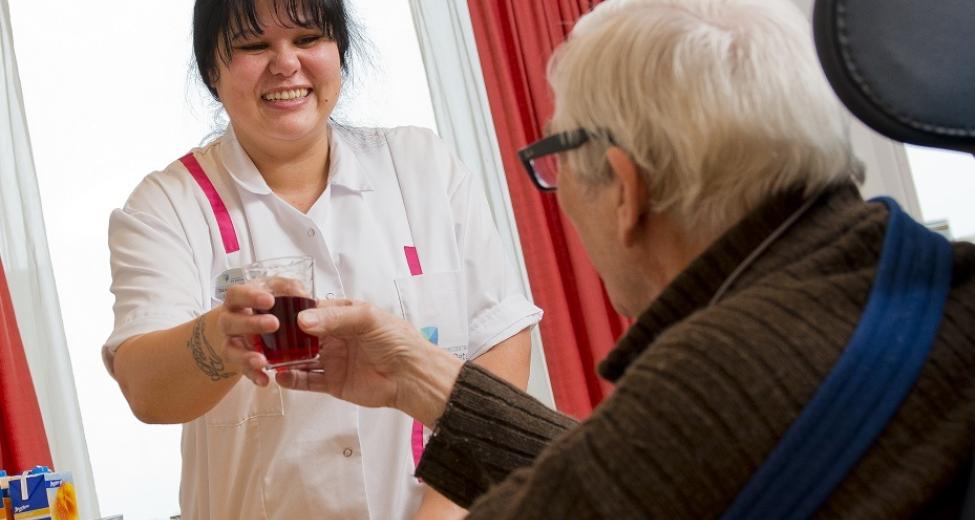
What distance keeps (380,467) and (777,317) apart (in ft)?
3.66

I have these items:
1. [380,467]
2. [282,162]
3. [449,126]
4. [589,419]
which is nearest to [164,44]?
[449,126]

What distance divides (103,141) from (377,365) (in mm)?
2271

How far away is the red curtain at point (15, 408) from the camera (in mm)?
3113

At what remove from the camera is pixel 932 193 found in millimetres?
3881

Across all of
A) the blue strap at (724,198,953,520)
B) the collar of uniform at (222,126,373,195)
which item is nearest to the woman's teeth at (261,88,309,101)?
the collar of uniform at (222,126,373,195)

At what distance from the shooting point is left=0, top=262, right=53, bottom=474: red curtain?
3113 mm

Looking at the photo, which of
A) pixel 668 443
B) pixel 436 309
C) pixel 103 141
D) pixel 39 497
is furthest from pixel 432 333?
pixel 103 141

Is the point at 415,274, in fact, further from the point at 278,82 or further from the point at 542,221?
the point at 542,221

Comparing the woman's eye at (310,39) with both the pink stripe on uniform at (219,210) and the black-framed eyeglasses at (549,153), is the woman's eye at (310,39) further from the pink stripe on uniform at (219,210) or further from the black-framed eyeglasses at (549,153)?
the black-framed eyeglasses at (549,153)

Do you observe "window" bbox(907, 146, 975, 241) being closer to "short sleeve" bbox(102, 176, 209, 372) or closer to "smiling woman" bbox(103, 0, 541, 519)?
"smiling woman" bbox(103, 0, 541, 519)

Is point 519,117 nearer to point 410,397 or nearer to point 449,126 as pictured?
point 449,126

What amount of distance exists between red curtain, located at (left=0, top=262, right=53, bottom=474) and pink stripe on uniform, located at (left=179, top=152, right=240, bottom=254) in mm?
1446

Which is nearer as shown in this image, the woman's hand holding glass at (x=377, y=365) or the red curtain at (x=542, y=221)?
the woman's hand holding glass at (x=377, y=365)

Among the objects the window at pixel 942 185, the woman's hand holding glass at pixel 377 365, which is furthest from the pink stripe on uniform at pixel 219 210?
the window at pixel 942 185
